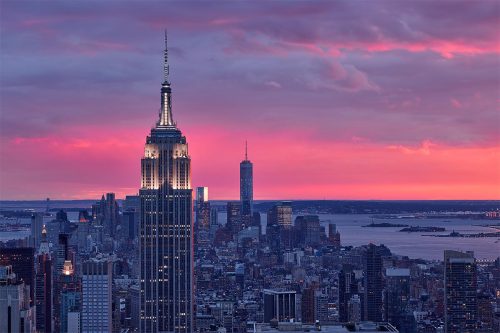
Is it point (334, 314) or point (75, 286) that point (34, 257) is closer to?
point (75, 286)

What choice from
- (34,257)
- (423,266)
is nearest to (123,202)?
(34,257)

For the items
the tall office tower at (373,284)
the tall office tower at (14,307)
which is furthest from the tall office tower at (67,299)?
the tall office tower at (373,284)

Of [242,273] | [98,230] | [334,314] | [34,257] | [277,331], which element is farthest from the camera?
[98,230]

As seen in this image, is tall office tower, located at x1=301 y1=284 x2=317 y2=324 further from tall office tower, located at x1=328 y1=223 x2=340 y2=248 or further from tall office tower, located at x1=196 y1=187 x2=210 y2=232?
tall office tower, located at x1=328 y1=223 x2=340 y2=248

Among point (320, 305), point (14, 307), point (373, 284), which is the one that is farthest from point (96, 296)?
point (373, 284)

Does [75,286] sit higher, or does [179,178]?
[179,178]

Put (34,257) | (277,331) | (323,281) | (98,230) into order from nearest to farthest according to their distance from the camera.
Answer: (277,331)
(34,257)
(323,281)
(98,230)

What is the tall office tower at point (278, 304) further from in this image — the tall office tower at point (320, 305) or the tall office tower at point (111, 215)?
the tall office tower at point (111, 215)
